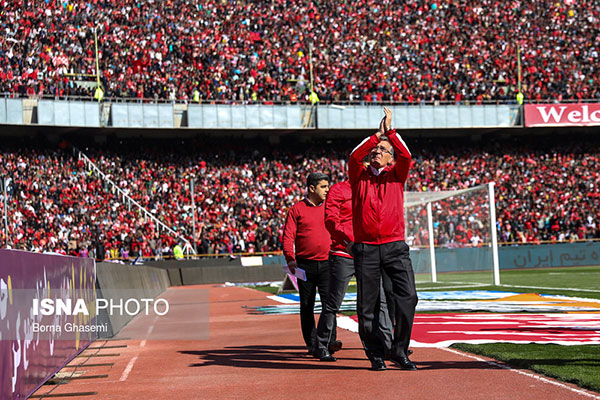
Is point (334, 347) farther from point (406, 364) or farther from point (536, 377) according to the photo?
point (536, 377)

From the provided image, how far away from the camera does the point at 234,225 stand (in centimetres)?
4234

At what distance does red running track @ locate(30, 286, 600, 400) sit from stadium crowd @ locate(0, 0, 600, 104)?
34.9m

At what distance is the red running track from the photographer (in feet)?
20.7

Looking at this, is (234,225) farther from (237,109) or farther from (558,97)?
(558,97)

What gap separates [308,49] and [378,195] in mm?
42089

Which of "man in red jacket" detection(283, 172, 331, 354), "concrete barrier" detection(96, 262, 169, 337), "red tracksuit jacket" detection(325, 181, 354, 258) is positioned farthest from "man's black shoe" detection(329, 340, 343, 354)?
"concrete barrier" detection(96, 262, 169, 337)

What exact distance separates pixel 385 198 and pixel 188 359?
3.17 meters

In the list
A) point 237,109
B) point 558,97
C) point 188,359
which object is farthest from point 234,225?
point 188,359

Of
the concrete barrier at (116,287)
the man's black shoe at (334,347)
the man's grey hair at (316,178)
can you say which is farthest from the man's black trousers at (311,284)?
the concrete barrier at (116,287)

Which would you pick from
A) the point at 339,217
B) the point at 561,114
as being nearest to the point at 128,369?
the point at 339,217

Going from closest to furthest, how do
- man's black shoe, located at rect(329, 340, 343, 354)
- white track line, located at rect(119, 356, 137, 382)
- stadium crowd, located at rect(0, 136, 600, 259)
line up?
1. white track line, located at rect(119, 356, 137, 382)
2. man's black shoe, located at rect(329, 340, 343, 354)
3. stadium crowd, located at rect(0, 136, 600, 259)

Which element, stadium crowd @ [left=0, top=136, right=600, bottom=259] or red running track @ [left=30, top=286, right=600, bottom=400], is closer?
red running track @ [left=30, top=286, right=600, bottom=400]

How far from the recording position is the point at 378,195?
24.8 feet

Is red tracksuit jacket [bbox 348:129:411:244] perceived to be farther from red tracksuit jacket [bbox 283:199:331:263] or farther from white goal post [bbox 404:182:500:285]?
white goal post [bbox 404:182:500:285]
